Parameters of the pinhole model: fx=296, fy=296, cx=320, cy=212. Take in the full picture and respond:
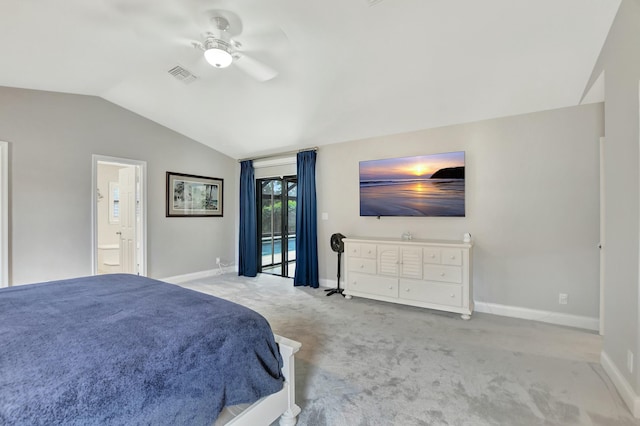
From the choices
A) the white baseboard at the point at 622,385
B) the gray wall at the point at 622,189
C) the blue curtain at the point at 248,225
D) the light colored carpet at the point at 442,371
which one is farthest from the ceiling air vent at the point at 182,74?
the white baseboard at the point at 622,385

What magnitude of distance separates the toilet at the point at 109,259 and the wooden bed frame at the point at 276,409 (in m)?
4.56

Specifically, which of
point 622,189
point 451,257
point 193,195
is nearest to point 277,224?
point 193,195

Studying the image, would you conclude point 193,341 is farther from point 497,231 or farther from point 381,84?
point 497,231

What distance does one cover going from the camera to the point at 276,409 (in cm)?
159

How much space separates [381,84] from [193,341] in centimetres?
290

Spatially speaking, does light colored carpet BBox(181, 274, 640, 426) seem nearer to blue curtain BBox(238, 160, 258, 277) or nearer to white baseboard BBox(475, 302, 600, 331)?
white baseboard BBox(475, 302, 600, 331)

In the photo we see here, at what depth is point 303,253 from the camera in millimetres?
4793

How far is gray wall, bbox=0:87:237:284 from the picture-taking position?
345 centimetres

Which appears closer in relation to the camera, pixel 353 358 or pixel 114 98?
pixel 353 358

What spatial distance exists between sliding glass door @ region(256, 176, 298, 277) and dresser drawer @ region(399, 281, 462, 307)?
8.03 ft

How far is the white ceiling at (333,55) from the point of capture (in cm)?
221

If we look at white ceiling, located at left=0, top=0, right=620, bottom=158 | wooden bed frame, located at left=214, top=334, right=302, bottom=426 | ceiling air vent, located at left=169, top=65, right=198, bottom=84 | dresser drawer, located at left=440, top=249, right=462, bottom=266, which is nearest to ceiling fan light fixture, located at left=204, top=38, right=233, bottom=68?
white ceiling, located at left=0, top=0, right=620, bottom=158

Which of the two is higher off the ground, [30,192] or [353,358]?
[30,192]

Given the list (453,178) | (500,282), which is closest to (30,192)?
(453,178)
